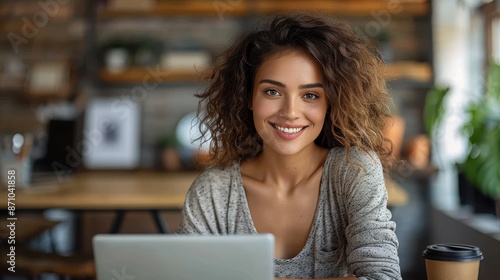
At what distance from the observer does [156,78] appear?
529 centimetres

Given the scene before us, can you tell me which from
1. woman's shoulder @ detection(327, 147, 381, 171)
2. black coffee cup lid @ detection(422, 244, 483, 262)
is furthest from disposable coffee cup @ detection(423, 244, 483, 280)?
woman's shoulder @ detection(327, 147, 381, 171)

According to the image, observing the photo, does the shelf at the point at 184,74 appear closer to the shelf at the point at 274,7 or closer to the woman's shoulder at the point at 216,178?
the shelf at the point at 274,7

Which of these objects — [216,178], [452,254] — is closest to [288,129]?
[216,178]

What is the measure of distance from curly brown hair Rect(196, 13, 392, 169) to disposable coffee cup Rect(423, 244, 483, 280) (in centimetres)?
40

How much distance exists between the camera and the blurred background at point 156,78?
16.2 feet

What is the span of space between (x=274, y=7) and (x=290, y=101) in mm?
3659

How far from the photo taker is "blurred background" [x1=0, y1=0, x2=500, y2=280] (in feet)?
16.2

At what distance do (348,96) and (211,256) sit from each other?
26.6 inches

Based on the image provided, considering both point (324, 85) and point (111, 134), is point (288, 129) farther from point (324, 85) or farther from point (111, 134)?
point (111, 134)

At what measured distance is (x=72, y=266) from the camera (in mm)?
3070

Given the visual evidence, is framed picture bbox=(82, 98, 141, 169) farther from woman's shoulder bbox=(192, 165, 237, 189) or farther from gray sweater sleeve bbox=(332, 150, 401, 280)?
gray sweater sleeve bbox=(332, 150, 401, 280)

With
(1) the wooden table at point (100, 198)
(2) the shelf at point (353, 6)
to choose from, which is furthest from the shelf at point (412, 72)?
(1) the wooden table at point (100, 198)

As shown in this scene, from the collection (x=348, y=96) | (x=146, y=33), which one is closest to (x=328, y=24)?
(x=348, y=96)

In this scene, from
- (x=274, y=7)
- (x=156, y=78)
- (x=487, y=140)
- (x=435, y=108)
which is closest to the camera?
(x=487, y=140)
